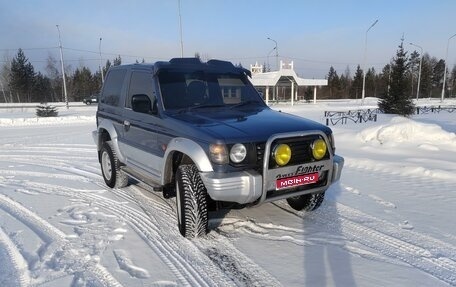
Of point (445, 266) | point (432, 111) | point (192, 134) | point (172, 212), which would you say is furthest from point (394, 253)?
point (432, 111)

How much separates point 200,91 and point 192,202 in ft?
6.13

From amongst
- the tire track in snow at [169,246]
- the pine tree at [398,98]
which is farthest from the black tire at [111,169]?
the pine tree at [398,98]

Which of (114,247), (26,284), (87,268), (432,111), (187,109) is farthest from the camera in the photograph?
(432,111)

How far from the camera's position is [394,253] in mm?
4078

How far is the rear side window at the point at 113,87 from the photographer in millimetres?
6676

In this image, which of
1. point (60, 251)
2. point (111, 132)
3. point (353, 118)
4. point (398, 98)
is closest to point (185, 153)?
point (60, 251)

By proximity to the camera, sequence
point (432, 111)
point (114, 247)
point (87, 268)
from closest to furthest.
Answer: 1. point (87, 268)
2. point (114, 247)
3. point (432, 111)

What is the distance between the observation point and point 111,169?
6996 mm

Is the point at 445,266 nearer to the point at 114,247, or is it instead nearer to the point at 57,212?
the point at 114,247

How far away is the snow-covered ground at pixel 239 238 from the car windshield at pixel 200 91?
1.63m

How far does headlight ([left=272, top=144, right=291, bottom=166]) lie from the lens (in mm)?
4215

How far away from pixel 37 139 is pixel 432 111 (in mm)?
34464

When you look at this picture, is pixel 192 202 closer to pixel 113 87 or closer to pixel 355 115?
pixel 113 87

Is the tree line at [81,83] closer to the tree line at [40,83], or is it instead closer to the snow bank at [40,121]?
the tree line at [40,83]
